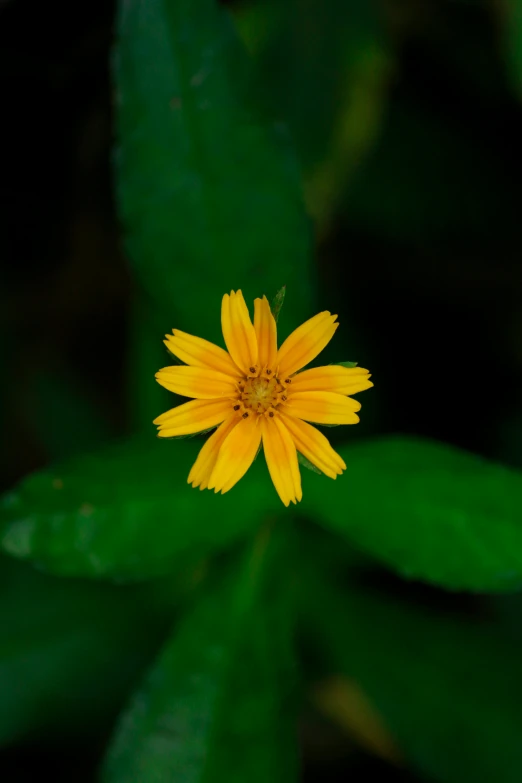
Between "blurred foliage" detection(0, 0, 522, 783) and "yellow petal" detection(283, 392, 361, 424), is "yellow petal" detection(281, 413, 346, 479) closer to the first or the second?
"yellow petal" detection(283, 392, 361, 424)

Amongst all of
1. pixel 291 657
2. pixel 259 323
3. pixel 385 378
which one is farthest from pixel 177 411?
pixel 385 378

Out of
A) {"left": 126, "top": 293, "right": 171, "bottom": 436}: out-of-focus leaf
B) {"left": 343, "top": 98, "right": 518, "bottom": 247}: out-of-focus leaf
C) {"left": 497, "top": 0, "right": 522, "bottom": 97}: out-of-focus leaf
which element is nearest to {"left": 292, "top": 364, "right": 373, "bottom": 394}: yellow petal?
{"left": 126, "top": 293, "right": 171, "bottom": 436}: out-of-focus leaf

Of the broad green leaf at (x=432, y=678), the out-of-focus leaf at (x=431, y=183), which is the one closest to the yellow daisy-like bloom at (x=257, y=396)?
the broad green leaf at (x=432, y=678)

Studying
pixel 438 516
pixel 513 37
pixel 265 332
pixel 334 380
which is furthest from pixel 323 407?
pixel 513 37

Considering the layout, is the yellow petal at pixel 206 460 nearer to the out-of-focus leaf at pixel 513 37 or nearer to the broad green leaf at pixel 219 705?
the broad green leaf at pixel 219 705

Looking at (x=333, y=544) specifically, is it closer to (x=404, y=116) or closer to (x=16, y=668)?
(x=16, y=668)
